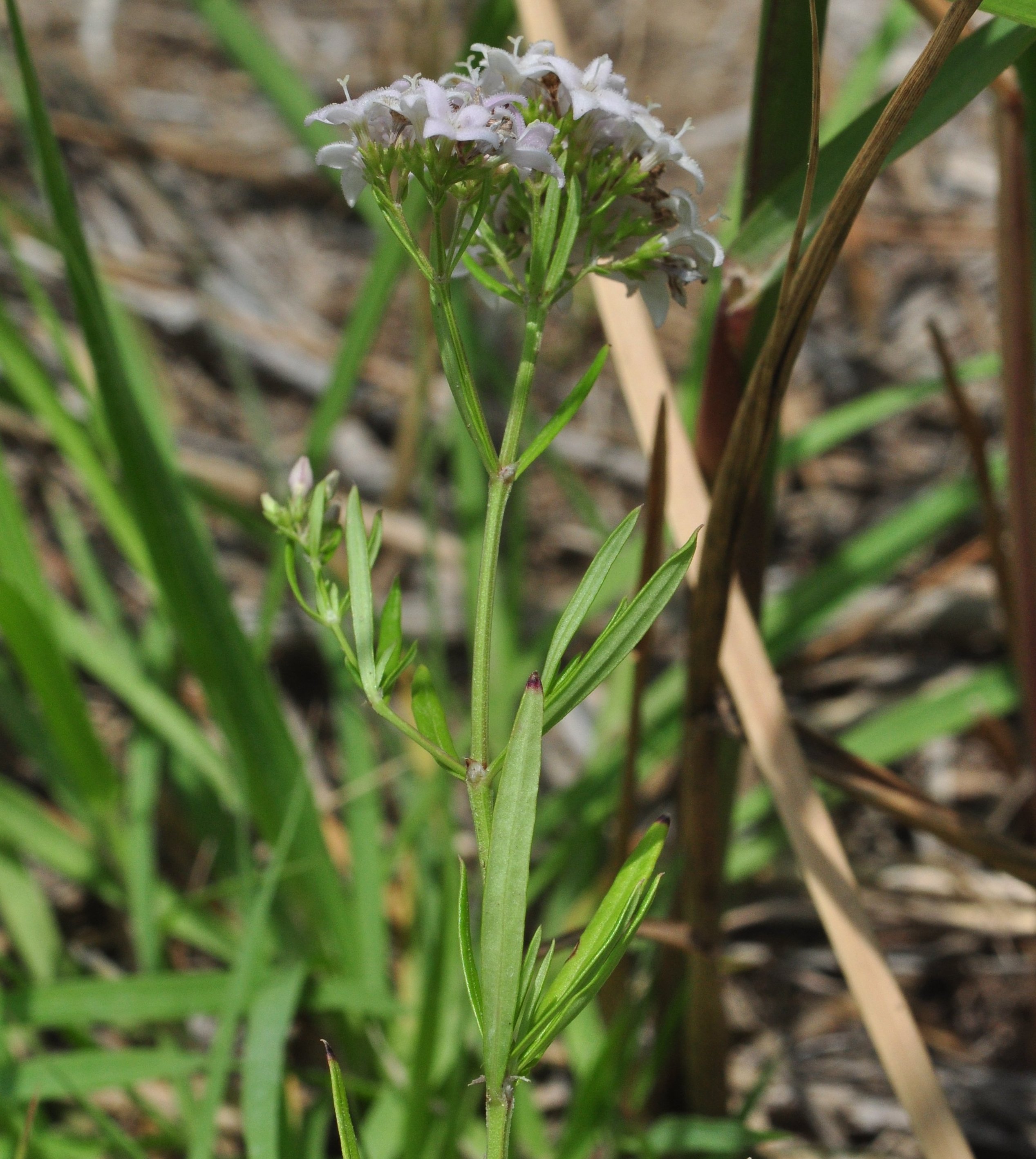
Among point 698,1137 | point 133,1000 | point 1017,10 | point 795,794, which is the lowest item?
point 698,1137

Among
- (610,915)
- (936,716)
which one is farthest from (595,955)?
(936,716)

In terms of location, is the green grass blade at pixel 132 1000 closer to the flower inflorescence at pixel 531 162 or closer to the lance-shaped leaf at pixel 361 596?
the lance-shaped leaf at pixel 361 596

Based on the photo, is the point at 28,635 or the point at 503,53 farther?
the point at 28,635

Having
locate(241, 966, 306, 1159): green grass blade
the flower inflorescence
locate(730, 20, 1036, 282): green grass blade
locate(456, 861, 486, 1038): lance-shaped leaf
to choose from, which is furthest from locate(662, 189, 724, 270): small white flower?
locate(241, 966, 306, 1159): green grass blade

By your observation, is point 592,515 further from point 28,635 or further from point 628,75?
point 628,75

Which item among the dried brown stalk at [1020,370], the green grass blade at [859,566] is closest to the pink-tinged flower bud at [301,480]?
the dried brown stalk at [1020,370]

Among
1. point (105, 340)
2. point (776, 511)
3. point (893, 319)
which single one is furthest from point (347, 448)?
point (893, 319)

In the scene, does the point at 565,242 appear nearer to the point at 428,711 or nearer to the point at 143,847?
the point at 428,711
